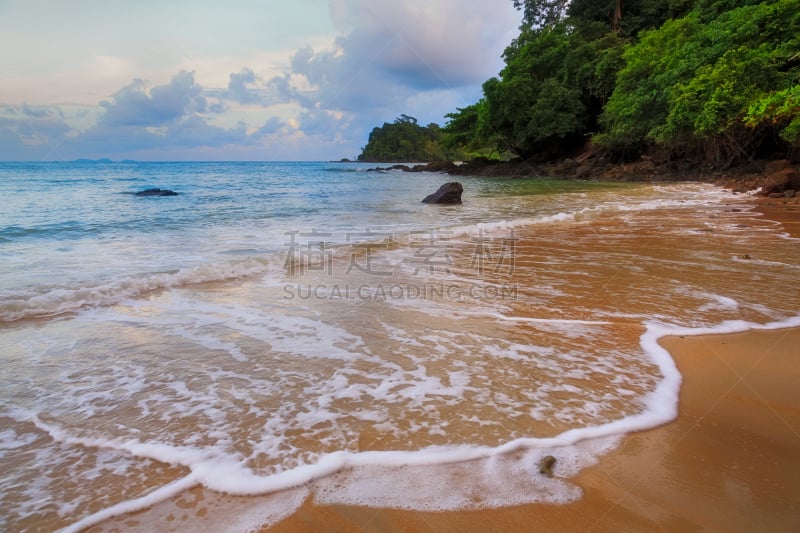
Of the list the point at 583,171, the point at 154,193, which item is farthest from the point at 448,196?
the point at 583,171

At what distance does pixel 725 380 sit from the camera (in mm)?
2771

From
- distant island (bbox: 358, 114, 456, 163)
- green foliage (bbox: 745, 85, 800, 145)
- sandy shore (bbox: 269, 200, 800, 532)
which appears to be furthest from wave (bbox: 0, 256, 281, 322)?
distant island (bbox: 358, 114, 456, 163)

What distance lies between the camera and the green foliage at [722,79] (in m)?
14.9

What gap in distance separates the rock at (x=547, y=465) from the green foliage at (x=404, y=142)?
108 m

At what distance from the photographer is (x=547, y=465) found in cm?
198

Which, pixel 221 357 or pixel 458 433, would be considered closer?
pixel 458 433

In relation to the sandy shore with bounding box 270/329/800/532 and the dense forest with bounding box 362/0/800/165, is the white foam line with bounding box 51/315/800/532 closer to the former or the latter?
the sandy shore with bounding box 270/329/800/532

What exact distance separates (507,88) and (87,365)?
36920 mm

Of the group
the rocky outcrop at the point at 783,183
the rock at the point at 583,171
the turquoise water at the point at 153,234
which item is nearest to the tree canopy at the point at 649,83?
the rocky outcrop at the point at 783,183

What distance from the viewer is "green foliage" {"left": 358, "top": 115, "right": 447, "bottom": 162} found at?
115188 mm

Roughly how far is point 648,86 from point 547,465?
1081 inches

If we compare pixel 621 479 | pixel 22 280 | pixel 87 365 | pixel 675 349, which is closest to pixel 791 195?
pixel 675 349

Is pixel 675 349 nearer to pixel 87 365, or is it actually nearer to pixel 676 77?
pixel 87 365

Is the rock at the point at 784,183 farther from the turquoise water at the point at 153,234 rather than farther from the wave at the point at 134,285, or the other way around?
the wave at the point at 134,285
